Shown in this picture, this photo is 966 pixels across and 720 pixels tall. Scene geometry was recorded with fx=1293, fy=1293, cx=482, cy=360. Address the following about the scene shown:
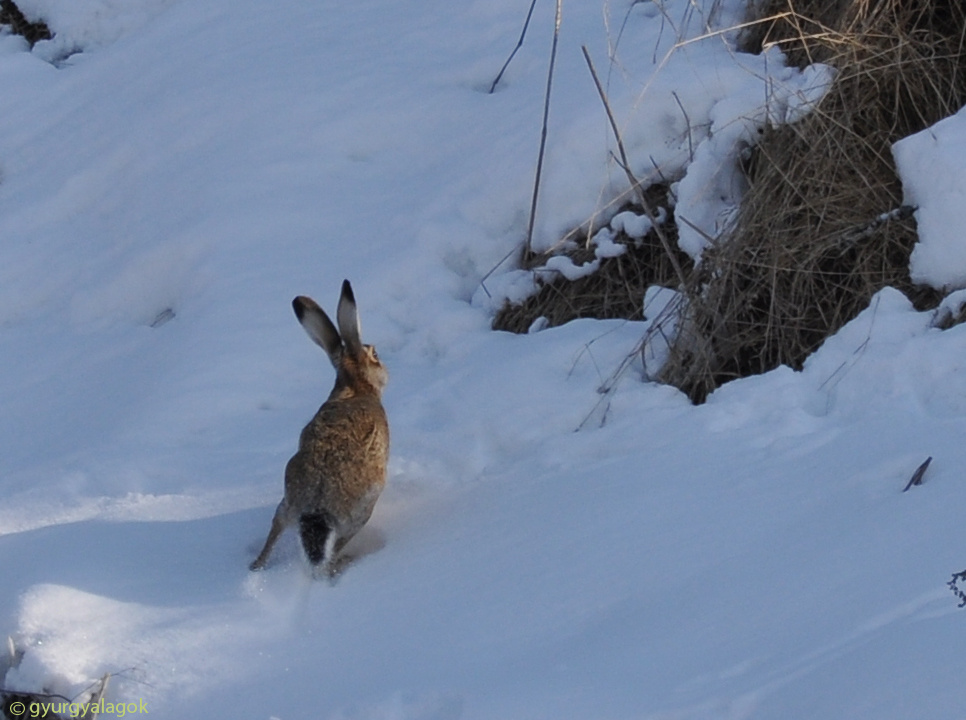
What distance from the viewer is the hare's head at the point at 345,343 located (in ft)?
16.2

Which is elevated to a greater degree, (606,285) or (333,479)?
(333,479)

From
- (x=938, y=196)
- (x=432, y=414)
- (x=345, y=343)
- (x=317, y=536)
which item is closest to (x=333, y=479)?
(x=317, y=536)

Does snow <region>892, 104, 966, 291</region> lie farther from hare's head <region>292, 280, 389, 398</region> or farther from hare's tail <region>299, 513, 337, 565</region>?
hare's tail <region>299, 513, 337, 565</region>

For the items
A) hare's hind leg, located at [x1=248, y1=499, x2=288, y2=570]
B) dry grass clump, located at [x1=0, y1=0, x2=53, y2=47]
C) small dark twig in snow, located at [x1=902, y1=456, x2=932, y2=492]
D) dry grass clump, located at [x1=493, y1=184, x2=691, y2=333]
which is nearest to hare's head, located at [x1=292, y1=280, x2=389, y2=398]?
hare's hind leg, located at [x1=248, y1=499, x2=288, y2=570]

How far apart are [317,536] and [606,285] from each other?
6.95ft

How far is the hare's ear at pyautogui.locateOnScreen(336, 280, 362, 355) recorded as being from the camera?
4965 mm

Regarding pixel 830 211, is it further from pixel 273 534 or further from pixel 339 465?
pixel 273 534

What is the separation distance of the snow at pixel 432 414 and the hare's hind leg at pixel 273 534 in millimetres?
76

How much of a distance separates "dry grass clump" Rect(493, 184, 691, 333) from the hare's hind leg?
186cm

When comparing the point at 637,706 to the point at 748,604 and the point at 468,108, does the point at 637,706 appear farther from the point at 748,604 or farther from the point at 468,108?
the point at 468,108

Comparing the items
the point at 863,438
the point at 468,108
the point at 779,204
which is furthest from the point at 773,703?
the point at 468,108

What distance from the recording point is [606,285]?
19.2 ft

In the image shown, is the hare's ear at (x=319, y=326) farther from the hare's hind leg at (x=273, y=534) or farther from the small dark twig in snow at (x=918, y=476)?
the small dark twig in snow at (x=918, y=476)

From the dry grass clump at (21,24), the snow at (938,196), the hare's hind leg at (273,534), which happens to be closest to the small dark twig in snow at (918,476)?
the snow at (938,196)
